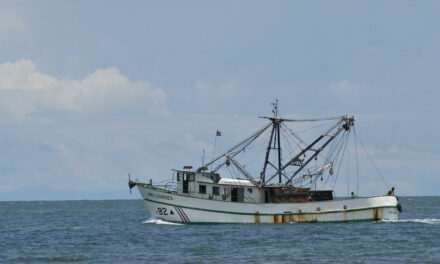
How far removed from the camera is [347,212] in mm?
50375

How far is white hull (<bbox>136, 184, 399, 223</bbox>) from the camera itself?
50344mm

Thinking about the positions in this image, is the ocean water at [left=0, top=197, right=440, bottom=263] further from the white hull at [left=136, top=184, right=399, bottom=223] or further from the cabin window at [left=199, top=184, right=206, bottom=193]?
the cabin window at [left=199, top=184, right=206, bottom=193]

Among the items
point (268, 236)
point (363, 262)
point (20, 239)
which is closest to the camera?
point (363, 262)

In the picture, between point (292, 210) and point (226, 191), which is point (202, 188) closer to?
point (226, 191)

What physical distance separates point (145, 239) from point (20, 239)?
10.7 metres

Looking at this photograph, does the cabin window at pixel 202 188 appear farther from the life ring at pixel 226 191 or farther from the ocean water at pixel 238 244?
the ocean water at pixel 238 244

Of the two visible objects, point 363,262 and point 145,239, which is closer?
point 363,262

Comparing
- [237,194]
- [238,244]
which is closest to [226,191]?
[237,194]

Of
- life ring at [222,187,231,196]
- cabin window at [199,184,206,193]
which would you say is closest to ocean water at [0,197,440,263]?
life ring at [222,187,231,196]

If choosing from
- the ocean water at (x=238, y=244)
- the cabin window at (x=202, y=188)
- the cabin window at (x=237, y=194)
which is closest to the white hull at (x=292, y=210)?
the ocean water at (x=238, y=244)

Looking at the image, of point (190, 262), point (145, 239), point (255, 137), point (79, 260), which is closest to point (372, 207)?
point (255, 137)

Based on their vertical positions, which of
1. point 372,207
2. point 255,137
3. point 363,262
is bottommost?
point 363,262

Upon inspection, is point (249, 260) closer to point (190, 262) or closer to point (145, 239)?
point (190, 262)

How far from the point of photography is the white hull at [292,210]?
165ft
